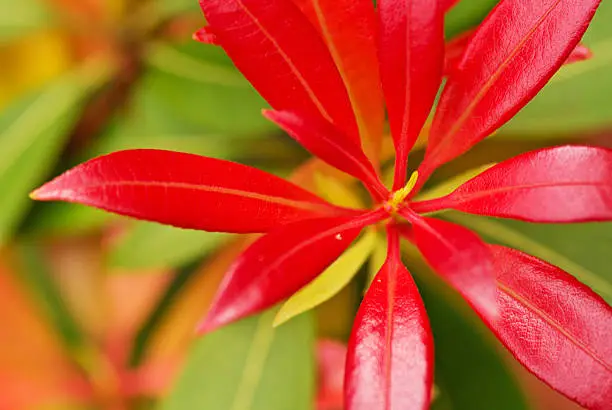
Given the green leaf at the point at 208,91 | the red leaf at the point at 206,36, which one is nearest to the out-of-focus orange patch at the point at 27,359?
the green leaf at the point at 208,91

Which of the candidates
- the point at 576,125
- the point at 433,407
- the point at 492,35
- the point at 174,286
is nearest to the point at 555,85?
the point at 576,125

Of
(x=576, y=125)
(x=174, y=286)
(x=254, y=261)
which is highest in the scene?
(x=576, y=125)

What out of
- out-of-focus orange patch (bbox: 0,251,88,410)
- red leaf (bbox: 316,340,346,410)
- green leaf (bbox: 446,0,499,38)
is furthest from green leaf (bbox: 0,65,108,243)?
green leaf (bbox: 446,0,499,38)

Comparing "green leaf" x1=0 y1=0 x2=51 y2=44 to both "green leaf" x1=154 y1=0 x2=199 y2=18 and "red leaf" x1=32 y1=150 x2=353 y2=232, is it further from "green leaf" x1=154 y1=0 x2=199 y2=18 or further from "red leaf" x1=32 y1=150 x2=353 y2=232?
"red leaf" x1=32 y1=150 x2=353 y2=232

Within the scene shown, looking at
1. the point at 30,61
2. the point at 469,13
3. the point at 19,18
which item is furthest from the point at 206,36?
the point at 30,61

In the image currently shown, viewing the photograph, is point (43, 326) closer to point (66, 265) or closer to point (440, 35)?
point (66, 265)

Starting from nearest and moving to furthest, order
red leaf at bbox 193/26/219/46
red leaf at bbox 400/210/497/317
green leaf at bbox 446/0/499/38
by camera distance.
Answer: red leaf at bbox 400/210/497/317
red leaf at bbox 193/26/219/46
green leaf at bbox 446/0/499/38
